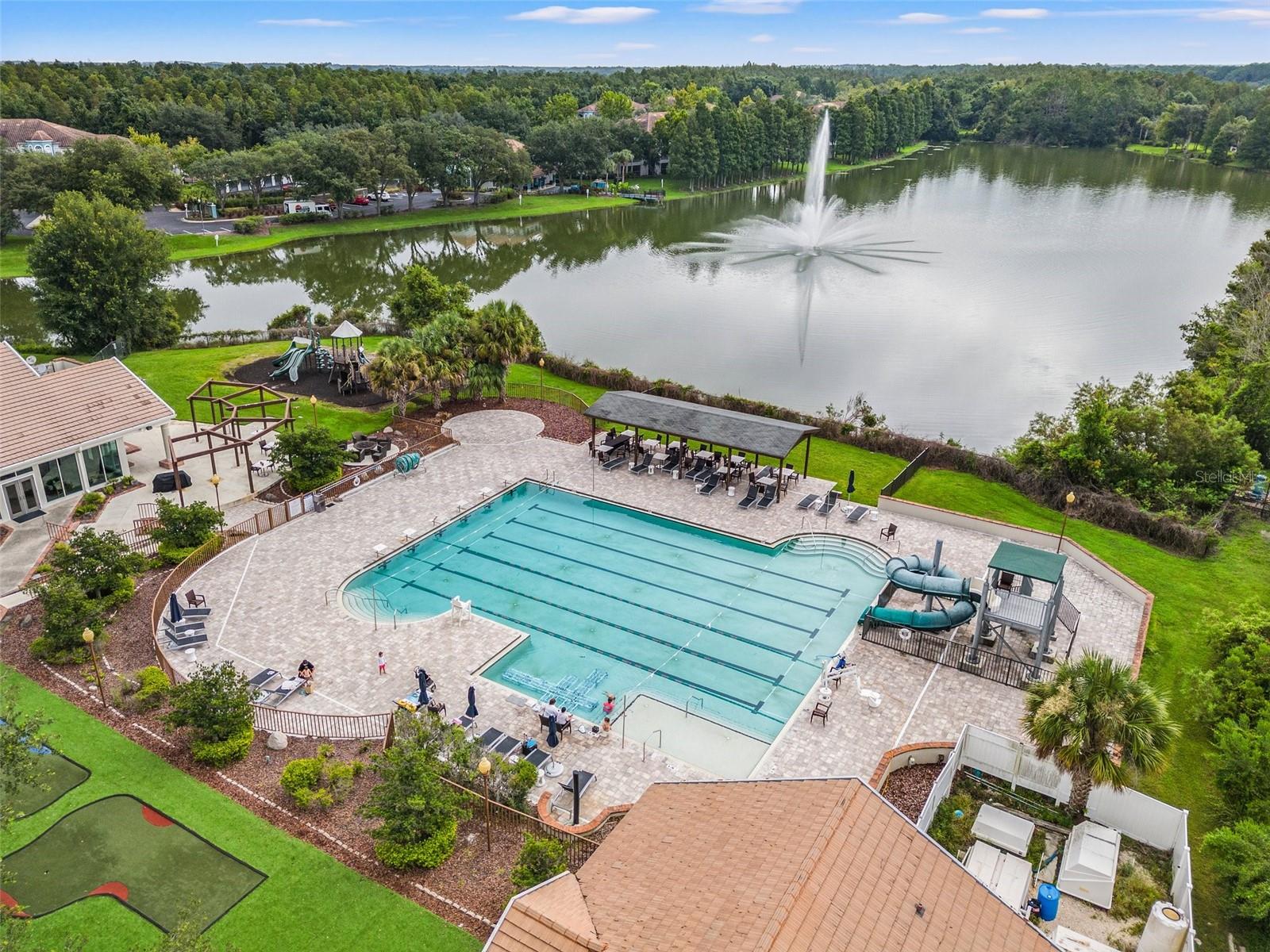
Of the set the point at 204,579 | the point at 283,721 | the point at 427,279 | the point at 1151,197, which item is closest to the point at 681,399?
the point at 427,279

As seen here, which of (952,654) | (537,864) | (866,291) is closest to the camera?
(537,864)

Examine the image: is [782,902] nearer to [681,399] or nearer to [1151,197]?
[681,399]

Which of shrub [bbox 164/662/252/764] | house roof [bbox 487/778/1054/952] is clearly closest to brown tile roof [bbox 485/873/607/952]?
house roof [bbox 487/778/1054/952]

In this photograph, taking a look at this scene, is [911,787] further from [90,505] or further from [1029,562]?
[90,505]

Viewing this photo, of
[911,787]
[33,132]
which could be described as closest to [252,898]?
[911,787]

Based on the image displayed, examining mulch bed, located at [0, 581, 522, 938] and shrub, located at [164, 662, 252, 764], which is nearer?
mulch bed, located at [0, 581, 522, 938]

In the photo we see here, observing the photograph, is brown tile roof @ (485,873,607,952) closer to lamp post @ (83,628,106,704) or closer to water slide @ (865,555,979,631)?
lamp post @ (83,628,106,704)
